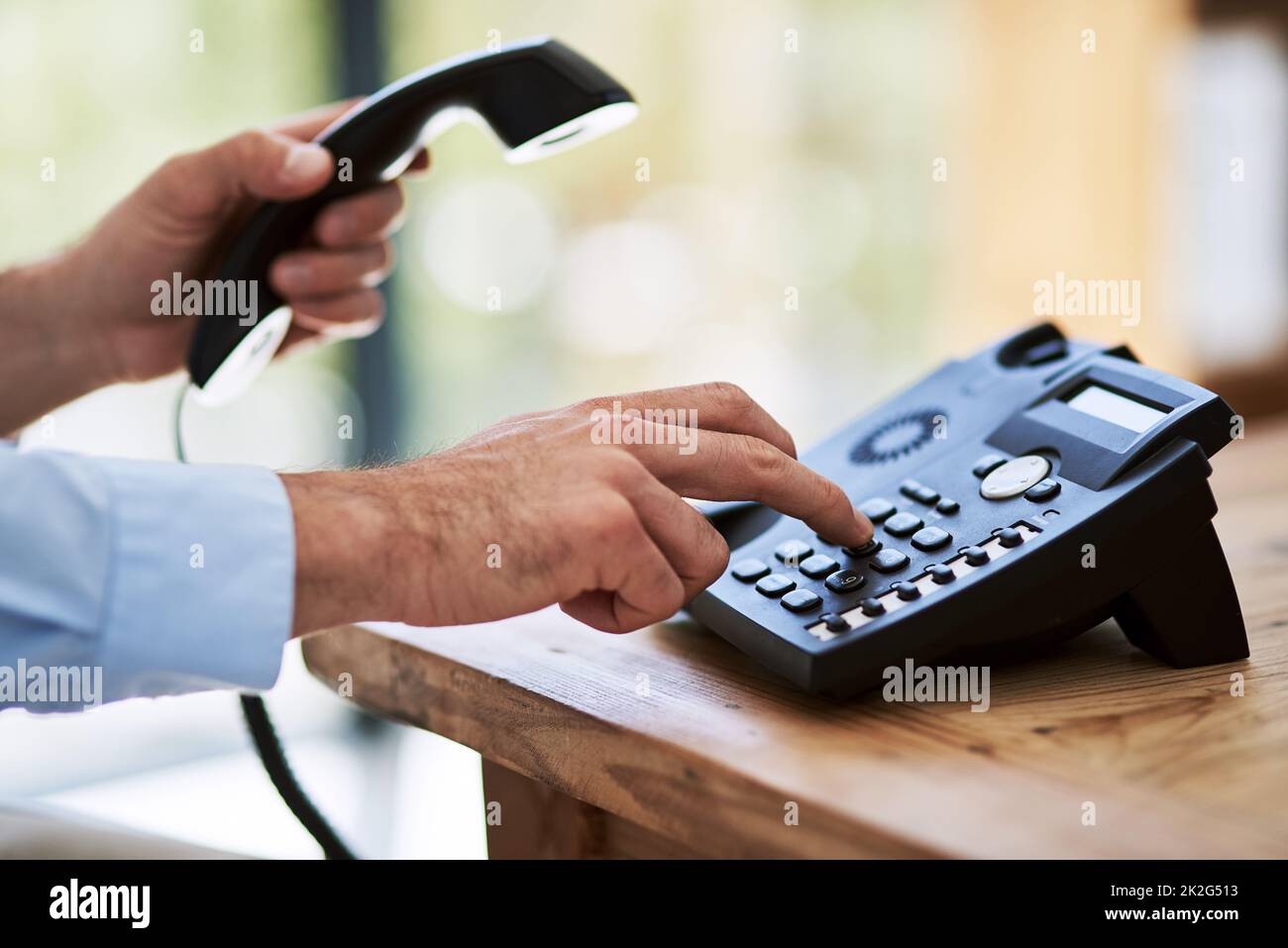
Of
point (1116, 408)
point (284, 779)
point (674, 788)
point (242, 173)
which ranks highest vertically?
point (242, 173)

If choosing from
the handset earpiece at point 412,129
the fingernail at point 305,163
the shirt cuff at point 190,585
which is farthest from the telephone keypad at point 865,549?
the fingernail at point 305,163

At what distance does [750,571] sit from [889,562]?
0.23 feet

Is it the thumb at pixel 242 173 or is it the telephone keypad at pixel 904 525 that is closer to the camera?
the telephone keypad at pixel 904 525

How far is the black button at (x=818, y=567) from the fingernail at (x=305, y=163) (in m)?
0.47

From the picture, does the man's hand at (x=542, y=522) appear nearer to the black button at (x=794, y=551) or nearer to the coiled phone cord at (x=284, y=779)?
the black button at (x=794, y=551)

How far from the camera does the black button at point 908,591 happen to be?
469mm

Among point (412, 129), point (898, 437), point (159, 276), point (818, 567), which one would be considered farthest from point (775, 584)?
point (159, 276)

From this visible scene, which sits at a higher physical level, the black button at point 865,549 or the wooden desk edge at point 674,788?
the black button at point 865,549

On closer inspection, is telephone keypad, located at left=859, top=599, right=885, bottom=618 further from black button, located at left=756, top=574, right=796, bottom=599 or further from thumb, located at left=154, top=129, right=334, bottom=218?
thumb, located at left=154, top=129, right=334, bottom=218

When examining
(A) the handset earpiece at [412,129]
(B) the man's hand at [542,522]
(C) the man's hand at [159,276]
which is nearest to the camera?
(B) the man's hand at [542,522]

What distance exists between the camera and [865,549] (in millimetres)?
519

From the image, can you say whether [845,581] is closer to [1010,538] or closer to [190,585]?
[1010,538]

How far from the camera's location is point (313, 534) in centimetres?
46
